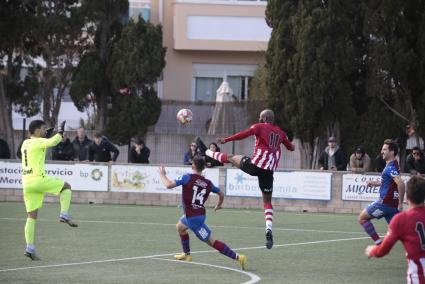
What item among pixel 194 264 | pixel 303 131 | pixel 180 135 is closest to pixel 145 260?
pixel 194 264

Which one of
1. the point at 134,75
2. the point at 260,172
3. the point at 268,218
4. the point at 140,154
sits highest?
the point at 134,75

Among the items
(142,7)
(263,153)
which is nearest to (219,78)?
(142,7)

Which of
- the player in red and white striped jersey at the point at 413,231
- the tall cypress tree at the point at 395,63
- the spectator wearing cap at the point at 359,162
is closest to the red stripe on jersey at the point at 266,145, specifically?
the player in red and white striped jersey at the point at 413,231

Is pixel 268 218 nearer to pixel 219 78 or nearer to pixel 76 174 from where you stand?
pixel 76 174

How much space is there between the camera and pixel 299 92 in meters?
32.5

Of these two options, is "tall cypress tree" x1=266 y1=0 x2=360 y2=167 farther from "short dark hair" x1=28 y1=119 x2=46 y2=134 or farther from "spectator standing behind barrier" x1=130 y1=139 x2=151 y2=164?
"short dark hair" x1=28 y1=119 x2=46 y2=134

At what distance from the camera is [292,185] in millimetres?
28594

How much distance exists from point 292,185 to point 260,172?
10.5m

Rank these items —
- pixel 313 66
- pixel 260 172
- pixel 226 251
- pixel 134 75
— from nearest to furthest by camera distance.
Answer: pixel 226 251, pixel 260 172, pixel 313 66, pixel 134 75

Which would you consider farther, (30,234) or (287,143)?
(287,143)

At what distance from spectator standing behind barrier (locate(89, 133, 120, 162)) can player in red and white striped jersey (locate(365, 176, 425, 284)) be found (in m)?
20.2

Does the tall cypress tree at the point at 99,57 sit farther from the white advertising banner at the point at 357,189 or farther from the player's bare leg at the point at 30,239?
the player's bare leg at the point at 30,239

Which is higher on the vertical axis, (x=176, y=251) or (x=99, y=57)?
(x=99, y=57)

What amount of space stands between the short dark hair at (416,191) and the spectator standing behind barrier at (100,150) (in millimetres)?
20220
